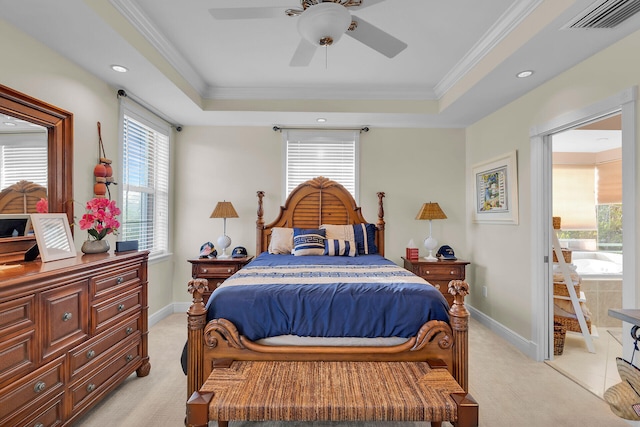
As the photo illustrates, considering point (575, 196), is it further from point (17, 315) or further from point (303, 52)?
point (17, 315)

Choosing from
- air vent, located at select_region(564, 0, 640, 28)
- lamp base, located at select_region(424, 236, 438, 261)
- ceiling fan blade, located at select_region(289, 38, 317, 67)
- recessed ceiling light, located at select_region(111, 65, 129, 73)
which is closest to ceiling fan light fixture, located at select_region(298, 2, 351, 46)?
ceiling fan blade, located at select_region(289, 38, 317, 67)

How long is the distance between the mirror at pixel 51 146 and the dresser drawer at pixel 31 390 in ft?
2.60

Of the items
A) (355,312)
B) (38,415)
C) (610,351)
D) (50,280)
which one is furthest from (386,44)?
(610,351)

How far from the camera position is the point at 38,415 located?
1.67m

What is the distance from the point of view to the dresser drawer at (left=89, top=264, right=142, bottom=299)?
210 centimetres

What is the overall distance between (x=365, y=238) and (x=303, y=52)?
7.51 feet

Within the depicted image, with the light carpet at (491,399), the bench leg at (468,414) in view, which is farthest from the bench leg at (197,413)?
the bench leg at (468,414)

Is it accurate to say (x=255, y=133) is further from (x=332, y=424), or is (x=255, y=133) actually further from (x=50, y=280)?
(x=332, y=424)

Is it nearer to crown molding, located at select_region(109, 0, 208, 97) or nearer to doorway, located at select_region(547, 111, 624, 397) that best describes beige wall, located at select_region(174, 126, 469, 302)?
crown molding, located at select_region(109, 0, 208, 97)

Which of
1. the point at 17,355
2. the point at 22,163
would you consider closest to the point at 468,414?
the point at 17,355

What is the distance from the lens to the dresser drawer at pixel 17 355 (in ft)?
4.95

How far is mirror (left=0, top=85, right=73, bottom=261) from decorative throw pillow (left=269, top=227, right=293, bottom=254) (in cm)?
194

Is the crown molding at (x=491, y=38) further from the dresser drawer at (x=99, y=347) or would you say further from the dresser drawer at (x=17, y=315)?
the dresser drawer at (x=99, y=347)

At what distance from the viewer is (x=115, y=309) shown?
2291 millimetres
